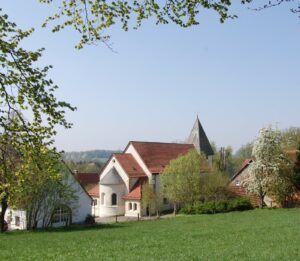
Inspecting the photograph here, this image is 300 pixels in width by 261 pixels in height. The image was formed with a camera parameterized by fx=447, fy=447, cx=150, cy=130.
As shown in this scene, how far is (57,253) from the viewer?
16516 millimetres

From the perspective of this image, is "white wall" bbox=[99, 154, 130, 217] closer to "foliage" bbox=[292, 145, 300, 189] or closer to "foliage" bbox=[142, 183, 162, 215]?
"foliage" bbox=[142, 183, 162, 215]

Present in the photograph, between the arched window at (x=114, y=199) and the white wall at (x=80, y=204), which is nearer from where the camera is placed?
the white wall at (x=80, y=204)

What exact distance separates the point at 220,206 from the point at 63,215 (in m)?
14.6

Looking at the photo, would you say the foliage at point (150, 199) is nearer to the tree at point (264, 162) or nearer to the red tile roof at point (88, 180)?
the tree at point (264, 162)

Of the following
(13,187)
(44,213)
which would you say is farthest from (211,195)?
(13,187)

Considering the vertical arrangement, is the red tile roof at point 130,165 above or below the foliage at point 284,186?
above

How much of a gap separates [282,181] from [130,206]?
57.4ft

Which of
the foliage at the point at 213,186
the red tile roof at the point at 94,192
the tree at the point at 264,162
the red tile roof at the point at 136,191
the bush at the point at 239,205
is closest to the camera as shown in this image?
the tree at the point at 264,162

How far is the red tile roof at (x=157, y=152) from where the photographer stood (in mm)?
54281

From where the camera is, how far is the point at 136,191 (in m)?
50.9

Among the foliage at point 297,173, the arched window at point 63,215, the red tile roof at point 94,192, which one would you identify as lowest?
the arched window at point 63,215

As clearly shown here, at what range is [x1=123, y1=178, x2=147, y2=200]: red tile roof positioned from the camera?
4956 cm

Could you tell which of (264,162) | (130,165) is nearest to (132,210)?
(130,165)

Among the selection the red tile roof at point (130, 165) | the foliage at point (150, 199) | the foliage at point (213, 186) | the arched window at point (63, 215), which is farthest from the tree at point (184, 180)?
the arched window at point (63, 215)
